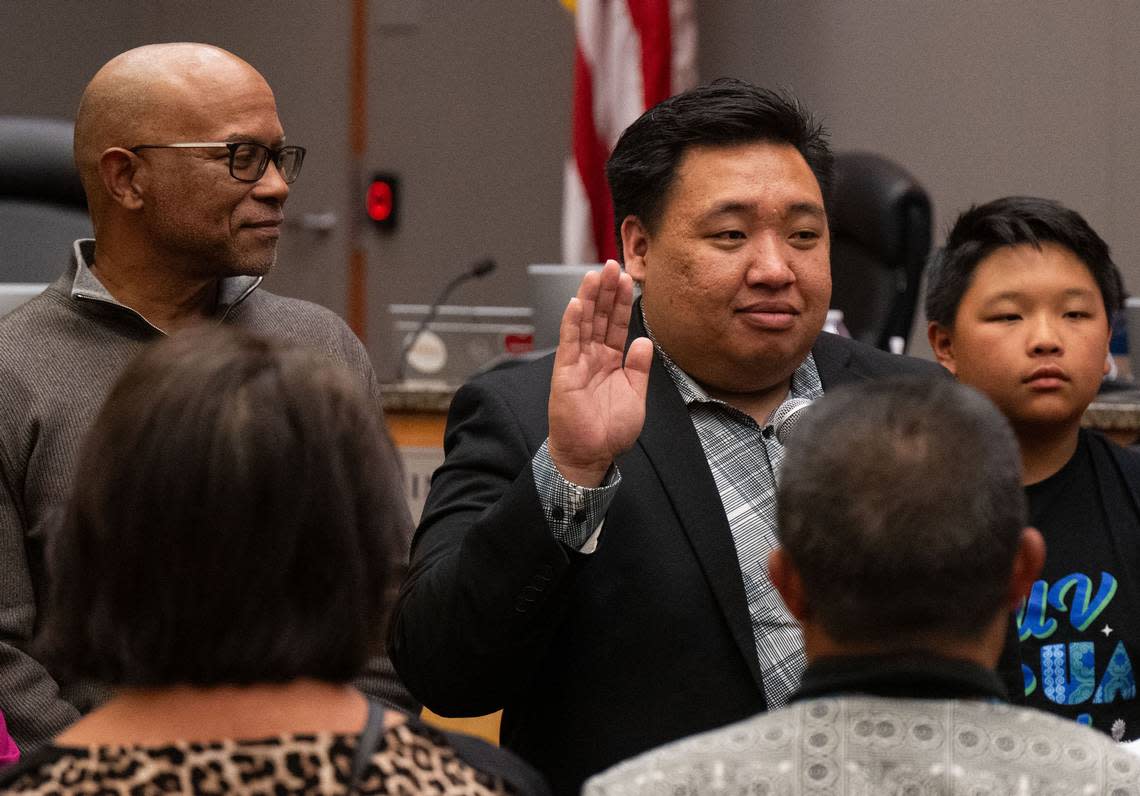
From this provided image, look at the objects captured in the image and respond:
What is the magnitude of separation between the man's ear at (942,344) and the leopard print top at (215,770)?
1.50 meters

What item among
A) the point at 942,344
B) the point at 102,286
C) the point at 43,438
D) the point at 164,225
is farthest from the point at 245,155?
the point at 942,344

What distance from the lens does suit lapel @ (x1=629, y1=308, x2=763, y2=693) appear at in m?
1.78

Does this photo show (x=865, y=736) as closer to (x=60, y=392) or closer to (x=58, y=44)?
(x=60, y=392)

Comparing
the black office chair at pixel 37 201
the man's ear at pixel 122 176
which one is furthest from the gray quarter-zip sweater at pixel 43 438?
the black office chair at pixel 37 201

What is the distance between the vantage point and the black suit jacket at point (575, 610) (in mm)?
1674

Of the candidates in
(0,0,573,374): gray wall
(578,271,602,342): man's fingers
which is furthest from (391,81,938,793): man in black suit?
(0,0,573,374): gray wall

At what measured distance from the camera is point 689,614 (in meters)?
1.78

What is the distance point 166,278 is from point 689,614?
871 millimetres

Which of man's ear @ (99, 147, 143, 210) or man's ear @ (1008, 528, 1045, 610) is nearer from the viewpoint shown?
man's ear @ (1008, 528, 1045, 610)

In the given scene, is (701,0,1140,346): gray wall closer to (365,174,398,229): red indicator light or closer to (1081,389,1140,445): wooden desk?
(365,174,398,229): red indicator light

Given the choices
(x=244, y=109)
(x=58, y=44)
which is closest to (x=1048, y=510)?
(x=244, y=109)

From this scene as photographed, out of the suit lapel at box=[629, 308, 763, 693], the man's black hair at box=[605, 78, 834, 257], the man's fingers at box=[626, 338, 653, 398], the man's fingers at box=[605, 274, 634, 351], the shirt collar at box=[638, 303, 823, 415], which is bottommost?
the suit lapel at box=[629, 308, 763, 693]

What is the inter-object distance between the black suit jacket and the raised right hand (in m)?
0.07

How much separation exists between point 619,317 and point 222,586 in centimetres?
75
